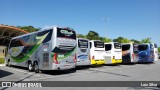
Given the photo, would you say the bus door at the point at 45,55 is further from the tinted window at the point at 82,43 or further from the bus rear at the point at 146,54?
the bus rear at the point at 146,54

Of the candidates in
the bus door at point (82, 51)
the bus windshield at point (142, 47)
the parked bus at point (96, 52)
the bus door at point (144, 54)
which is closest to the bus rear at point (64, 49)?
the bus door at point (82, 51)

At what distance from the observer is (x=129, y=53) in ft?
84.2

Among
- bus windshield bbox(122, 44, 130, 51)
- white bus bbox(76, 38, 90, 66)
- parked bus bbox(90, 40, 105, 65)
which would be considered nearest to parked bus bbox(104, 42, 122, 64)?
parked bus bbox(90, 40, 105, 65)

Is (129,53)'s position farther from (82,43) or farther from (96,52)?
(82,43)

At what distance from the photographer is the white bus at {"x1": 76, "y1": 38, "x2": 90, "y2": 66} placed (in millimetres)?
18484

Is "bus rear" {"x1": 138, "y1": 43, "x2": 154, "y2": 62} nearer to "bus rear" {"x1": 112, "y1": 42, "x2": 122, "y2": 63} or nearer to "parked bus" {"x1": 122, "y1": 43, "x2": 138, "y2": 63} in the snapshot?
"parked bus" {"x1": 122, "y1": 43, "x2": 138, "y2": 63}

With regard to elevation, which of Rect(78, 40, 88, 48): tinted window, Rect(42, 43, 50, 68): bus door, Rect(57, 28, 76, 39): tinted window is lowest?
Rect(42, 43, 50, 68): bus door

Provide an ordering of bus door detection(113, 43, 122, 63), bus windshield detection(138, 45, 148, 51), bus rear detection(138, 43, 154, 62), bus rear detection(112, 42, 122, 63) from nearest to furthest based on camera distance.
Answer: bus rear detection(112, 42, 122, 63) → bus door detection(113, 43, 122, 63) → bus rear detection(138, 43, 154, 62) → bus windshield detection(138, 45, 148, 51)

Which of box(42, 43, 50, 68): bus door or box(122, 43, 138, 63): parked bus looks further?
box(122, 43, 138, 63): parked bus

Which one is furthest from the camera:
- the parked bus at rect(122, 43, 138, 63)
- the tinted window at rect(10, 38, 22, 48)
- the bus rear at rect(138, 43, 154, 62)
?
the bus rear at rect(138, 43, 154, 62)

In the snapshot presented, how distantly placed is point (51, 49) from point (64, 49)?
1055 millimetres

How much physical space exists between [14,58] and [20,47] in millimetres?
1957

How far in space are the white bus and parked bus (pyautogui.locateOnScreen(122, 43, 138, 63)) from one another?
8.03 m

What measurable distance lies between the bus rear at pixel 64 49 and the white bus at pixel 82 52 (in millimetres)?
2475
